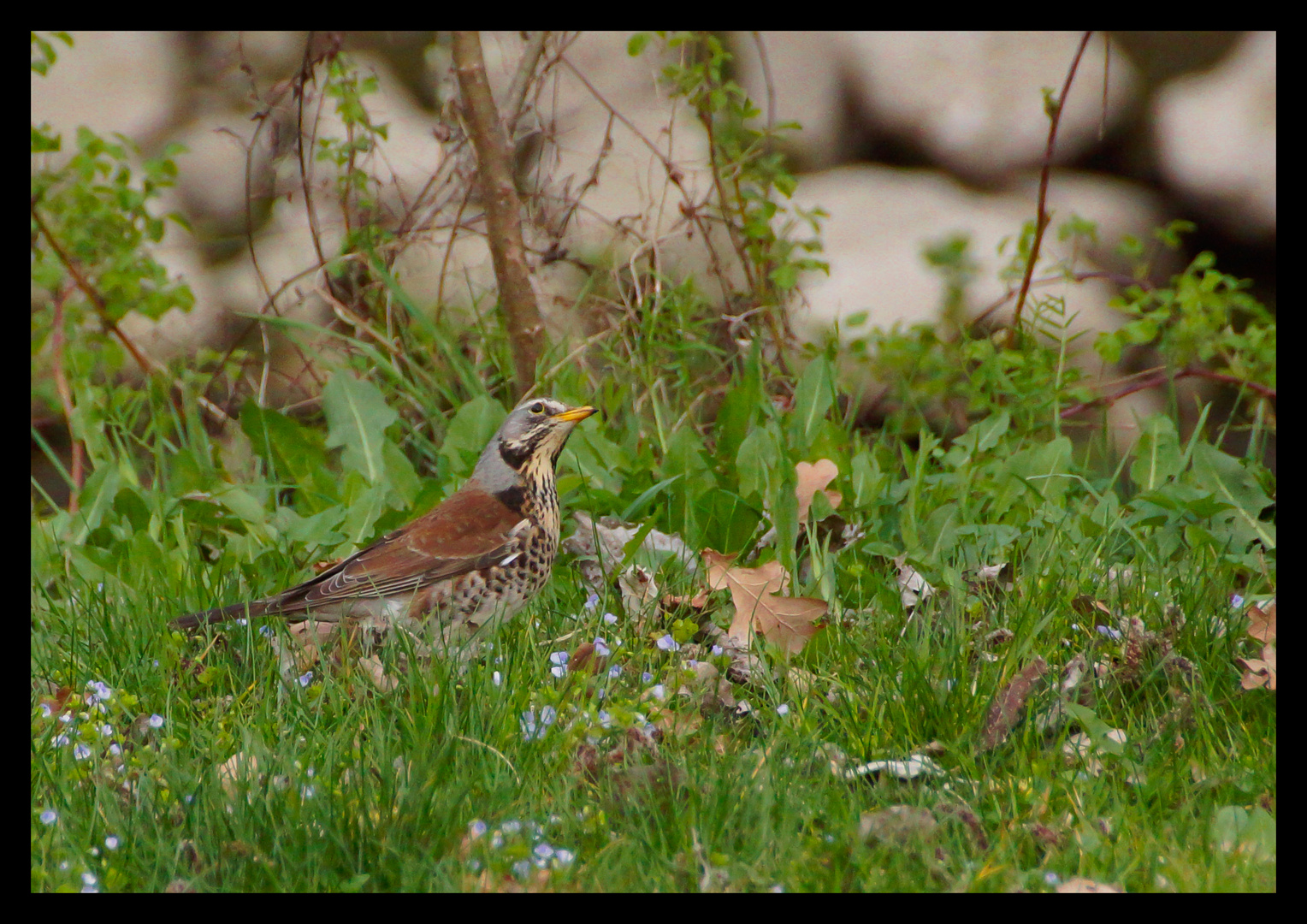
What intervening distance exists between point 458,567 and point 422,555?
0.12 m

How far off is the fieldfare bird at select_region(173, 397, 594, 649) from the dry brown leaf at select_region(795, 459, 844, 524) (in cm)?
85

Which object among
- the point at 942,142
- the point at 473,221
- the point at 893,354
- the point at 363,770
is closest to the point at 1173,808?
the point at 363,770

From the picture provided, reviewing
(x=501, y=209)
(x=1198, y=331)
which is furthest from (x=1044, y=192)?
(x=501, y=209)

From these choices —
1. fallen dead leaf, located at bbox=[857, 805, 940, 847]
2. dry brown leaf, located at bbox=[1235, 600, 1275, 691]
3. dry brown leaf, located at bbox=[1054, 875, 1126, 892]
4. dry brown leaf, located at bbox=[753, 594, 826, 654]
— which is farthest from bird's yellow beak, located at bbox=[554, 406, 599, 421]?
dry brown leaf, located at bbox=[1054, 875, 1126, 892]

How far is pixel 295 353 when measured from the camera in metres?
Answer: 5.98

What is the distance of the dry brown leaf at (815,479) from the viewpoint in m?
4.14

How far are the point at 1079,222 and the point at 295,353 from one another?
3857 mm

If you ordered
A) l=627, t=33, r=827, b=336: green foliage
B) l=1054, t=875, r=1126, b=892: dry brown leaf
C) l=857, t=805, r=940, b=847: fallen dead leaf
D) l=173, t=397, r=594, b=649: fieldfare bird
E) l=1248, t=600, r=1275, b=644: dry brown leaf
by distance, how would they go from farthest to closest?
1. l=627, t=33, r=827, b=336: green foliage
2. l=173, t=397, r=594, b=649: fieldfare bird
3. l=1248, t=600, r=1275, b=644: dry brown leaf
4. l=857, t=805, r=940, b=847: fallen dead leaf
5. l=1054, t=875, r=1126, b=892: dry brown leaf

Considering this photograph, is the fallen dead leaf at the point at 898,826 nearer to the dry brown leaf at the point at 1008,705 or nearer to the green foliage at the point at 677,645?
the green foliage at the point at 677,645

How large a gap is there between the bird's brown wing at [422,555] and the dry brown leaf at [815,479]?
3.32ft

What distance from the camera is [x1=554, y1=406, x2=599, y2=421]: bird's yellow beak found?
3.85 meters

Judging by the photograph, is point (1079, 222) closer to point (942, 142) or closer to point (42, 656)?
point (942, 142)

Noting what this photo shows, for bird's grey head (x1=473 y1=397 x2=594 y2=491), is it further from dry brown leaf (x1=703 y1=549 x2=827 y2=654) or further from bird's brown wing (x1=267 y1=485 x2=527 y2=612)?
dry brown leaf (x1=703 y1=549 x2=827 y2=654)

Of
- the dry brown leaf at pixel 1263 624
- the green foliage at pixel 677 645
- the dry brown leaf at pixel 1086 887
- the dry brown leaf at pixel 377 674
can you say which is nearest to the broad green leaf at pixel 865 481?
the green foliage at pixel 677 645
